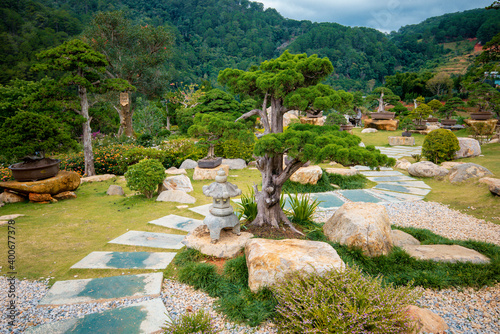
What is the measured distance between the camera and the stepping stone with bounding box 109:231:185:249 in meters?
4.12

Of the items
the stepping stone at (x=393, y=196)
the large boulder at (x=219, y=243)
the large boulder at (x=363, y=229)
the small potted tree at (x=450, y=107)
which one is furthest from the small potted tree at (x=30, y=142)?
the small potted tree at (x=450, y=107)

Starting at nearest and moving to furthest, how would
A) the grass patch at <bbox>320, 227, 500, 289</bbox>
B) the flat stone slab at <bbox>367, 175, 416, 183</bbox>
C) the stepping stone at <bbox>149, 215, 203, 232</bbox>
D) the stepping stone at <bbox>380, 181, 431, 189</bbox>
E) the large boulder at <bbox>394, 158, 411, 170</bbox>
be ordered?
1. the grass patch at <bbox>320, 227, 500, 289</bbox>
2. the stepping stone at <bbox>149, 215, 203, 232</bbox>
3. the stepping stone at <bbox>380, 181, 431, 189</bbox>
4. the flat stone slab at <bbox>367, 175, 416, 183</bbox>
5. the large boulder at <bbox>394, 158, 411, 170</bbox>

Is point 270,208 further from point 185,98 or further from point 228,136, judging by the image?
point 185,98

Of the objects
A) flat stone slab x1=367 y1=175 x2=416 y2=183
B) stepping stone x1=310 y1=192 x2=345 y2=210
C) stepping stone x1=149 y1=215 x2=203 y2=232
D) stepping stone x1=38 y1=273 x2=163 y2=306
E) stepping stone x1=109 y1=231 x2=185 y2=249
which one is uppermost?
stepping stone x1=38 y1=273 x2=163 y2=306

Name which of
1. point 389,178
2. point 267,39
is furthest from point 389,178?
point 267,39

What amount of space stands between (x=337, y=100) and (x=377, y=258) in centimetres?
229

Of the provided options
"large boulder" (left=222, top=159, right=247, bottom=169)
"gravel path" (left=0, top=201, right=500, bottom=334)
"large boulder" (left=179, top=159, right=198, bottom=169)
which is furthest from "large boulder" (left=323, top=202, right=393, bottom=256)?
"large boulder" (left=179, top=159, right=198, bottom=169)

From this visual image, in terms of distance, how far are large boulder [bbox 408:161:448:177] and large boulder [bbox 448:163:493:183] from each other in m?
0.55

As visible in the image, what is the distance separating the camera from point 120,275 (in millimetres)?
3248

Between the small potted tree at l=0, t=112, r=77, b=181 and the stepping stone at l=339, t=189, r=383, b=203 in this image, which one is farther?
the stepping stone at l=339, t=189, r=383, b=203

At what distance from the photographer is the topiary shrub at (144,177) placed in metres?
6.41

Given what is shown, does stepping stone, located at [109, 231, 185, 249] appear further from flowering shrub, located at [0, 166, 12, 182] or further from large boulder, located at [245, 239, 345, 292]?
flowering shrub, located at [0, 166, 12, 182]

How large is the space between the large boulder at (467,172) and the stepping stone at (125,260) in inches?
327

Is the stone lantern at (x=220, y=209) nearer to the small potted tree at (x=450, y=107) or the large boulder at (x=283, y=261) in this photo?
the large boulder at (x=283, y=261)
